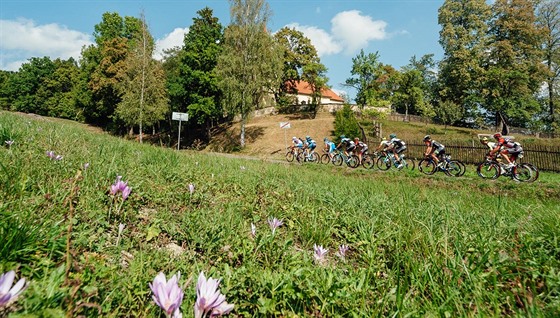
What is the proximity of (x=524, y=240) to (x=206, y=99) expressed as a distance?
37.3 meters

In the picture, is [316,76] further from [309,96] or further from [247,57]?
[309,96]

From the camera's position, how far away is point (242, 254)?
195 centimetres

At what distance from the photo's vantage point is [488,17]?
44094 millimetres

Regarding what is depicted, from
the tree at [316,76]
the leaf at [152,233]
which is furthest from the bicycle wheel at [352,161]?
the tree at [316,76]

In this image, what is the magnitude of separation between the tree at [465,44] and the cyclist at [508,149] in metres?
35.5

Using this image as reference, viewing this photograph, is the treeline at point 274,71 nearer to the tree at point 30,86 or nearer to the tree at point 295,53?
the tree at point 295,53

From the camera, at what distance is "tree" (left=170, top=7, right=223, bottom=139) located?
119ft

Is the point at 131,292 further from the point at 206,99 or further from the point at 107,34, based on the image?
the point at 107,34

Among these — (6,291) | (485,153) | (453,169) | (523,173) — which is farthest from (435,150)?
(6,291)

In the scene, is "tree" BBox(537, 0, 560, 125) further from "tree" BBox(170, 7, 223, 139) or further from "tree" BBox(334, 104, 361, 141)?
"tree" BBox(170, 7, 223, 139)

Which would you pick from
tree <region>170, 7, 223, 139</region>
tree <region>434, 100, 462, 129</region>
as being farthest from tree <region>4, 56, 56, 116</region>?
tree <region>434, 100, 462, 129</region>

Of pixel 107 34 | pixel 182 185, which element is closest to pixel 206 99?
pixel 107 34

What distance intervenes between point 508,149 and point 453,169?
244cm

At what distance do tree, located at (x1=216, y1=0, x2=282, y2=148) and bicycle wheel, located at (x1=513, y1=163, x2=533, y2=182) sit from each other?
2464 cm
